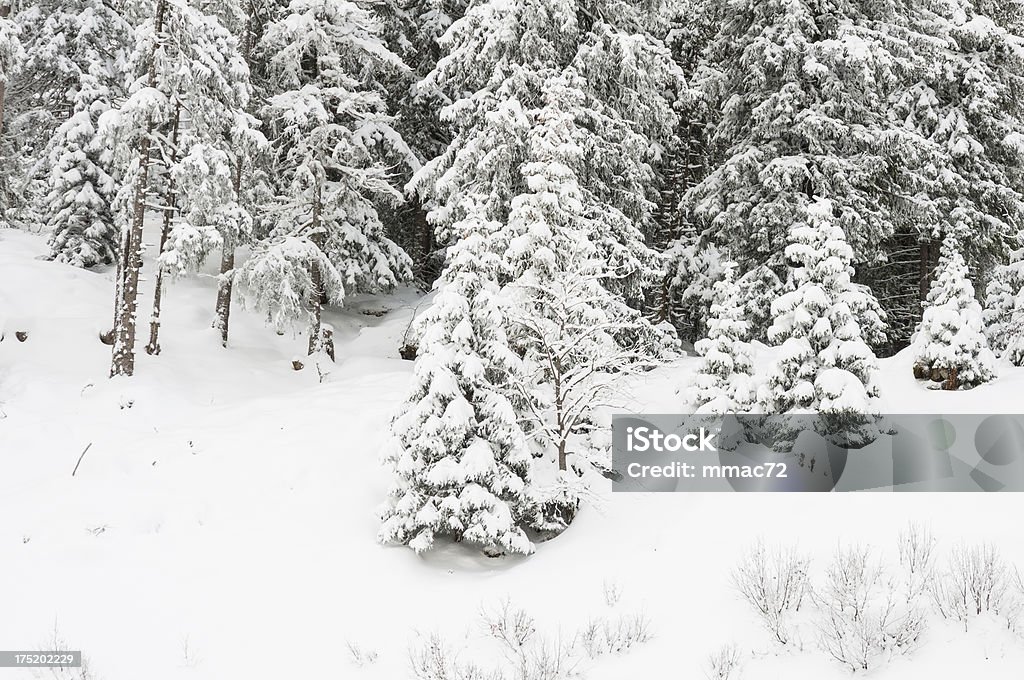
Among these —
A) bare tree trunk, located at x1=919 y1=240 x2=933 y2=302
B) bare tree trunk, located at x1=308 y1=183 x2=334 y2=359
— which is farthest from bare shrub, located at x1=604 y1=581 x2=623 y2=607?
bare tree trunk, located at x1=919 y1=240 x2=933 y2=302

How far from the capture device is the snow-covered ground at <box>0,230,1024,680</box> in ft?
26.6

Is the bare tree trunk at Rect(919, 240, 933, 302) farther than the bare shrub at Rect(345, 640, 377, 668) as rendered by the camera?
Yes

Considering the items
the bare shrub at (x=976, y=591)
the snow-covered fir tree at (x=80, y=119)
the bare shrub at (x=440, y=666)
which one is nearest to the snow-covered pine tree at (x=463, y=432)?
the bare shrub at (x=440, y=666)

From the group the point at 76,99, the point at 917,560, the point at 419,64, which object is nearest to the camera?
the point at 917,560

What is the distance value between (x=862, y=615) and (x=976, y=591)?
3.90 feet

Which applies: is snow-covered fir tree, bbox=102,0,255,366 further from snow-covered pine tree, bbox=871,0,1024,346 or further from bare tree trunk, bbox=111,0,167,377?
snow-covered pine tree, bbox=871,0,1024,346

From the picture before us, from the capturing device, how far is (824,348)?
11328mm

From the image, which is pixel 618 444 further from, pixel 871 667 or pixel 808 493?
pixel 871 667

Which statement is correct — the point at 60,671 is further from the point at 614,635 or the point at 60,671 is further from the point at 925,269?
the point at 925,269

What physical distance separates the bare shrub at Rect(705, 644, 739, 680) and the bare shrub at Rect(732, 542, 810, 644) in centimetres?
55

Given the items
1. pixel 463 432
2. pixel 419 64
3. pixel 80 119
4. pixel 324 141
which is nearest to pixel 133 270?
pixel 324 141

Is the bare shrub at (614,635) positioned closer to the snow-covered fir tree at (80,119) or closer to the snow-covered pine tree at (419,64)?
the snow-covered pine tree at (419,64)

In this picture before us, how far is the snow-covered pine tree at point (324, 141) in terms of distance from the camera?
18.5 meters

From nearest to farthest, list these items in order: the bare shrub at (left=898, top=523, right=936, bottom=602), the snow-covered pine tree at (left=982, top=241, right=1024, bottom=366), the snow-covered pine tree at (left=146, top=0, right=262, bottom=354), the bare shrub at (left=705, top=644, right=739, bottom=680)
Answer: the bare shrub at (left=705, top=644, right=739, bottom=680)
the bare shrub at (left=898, top=523, right=936, bottom=602)
the snow-covered pine tree at (left=982, top=241, right=1024, bottom=366)
the snow-covered pine tree at (left=146, top=0, right=262, bottom=354)
